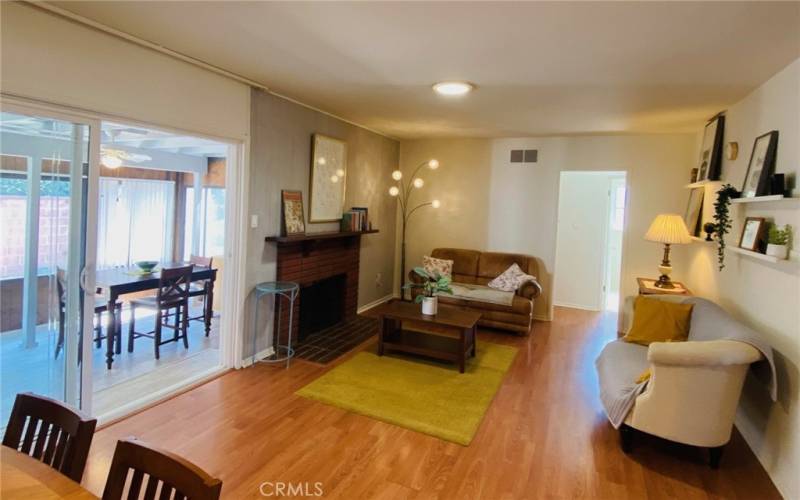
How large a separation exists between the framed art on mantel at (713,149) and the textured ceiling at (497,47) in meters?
0.15

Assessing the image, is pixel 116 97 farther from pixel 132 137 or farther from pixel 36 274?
pixel 132 137

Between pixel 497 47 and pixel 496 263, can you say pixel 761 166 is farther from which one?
pixel 496 263

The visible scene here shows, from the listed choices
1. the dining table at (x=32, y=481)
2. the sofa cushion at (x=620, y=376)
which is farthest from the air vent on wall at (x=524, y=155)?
the dining table at (x=32, y=481)

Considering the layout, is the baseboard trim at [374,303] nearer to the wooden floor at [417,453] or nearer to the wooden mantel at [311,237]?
the wooden mantel at [311,237]

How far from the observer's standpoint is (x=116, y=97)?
2.60m

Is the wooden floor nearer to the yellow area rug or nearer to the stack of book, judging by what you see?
the yellow area rug

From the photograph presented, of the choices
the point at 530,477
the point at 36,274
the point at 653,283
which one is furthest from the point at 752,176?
the point at 36,274

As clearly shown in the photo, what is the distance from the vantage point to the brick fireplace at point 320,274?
416cm

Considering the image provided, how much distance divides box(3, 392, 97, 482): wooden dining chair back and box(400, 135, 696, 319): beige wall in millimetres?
5303

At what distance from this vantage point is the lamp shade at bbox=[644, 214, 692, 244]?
13.8 feet

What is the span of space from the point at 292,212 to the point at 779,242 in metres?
3.70

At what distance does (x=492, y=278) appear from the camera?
5758 mm

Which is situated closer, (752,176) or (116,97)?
(116,97)

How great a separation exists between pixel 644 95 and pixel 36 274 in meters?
4.39
